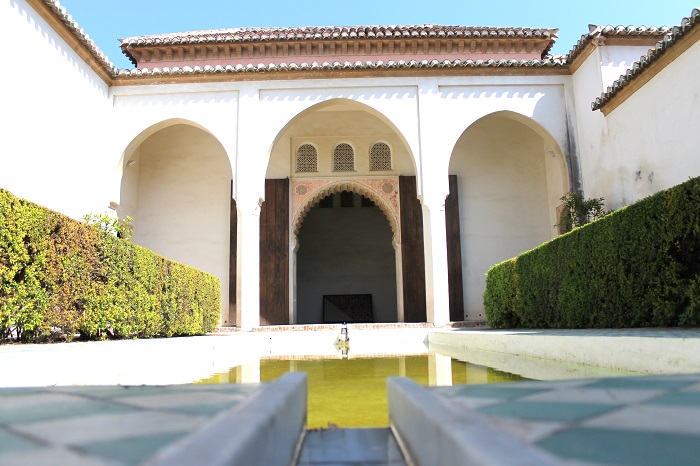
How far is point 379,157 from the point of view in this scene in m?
12.5

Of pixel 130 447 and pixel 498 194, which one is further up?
pixel 498 194

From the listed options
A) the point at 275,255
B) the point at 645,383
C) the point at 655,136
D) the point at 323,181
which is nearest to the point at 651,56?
the point at 655,136

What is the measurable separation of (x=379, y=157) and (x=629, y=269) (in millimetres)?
7760

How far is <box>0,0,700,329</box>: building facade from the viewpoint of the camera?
8289 millimetres

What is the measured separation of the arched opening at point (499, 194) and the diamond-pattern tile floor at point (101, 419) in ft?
36.0

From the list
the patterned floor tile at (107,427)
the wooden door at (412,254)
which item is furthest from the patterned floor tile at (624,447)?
the wooden door at (412,254)

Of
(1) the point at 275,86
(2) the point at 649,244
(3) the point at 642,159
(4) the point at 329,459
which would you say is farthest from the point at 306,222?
(4) the point at 329,459

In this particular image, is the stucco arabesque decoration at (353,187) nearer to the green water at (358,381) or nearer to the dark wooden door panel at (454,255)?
the dark wooden door panel at (454,255)

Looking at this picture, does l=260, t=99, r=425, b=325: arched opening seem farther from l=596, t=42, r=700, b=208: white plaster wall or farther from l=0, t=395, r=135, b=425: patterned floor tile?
l=0, t=395, r=135, b=425: patterned floor tile

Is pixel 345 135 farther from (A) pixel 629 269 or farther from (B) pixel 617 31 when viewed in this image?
(A) pixel 629 269

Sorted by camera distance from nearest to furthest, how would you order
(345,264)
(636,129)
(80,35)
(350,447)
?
1. (350,447)
2. (636,129)
3. (80,35)
4. (345,264)

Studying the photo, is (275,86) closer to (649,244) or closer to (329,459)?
(649,244)

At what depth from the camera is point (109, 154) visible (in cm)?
1027

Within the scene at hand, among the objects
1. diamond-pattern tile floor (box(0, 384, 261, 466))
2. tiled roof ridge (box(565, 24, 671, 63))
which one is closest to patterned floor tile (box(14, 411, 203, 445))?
diamond-pattern tile floor (box(0, 384, 261, 466))
